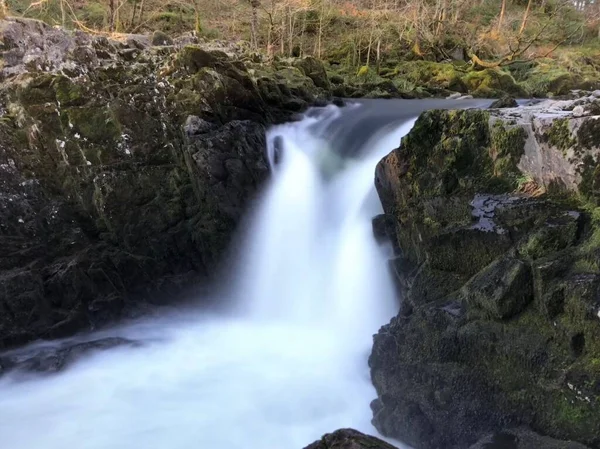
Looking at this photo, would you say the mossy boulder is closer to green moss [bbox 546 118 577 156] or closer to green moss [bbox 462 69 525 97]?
green moss [bbox 462 69 525 97]

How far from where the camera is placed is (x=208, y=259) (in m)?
8.46

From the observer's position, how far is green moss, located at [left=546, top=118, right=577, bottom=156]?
4.42 metres

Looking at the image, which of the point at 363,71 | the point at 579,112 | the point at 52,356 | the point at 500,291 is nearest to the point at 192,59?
the point at 52,356

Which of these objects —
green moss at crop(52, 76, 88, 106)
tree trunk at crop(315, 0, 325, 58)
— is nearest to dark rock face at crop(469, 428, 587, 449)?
green moss at crop(52, 76, 88, 106)

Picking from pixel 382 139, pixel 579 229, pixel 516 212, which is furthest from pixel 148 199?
pixel 579 229

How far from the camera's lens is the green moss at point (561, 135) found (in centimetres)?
442

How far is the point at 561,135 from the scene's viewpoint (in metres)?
4.49

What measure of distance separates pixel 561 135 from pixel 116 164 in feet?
22.0

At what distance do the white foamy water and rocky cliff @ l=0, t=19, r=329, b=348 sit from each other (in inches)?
26.8

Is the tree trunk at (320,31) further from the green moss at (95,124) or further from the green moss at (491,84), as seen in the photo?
the green moss at (95,124)

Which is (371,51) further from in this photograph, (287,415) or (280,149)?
(287,415)

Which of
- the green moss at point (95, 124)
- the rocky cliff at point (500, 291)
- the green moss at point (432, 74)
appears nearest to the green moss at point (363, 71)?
the green moss at point (432, 74)

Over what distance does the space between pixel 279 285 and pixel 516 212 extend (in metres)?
4.37

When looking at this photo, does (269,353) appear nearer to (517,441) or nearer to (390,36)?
(517,441)
